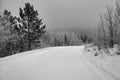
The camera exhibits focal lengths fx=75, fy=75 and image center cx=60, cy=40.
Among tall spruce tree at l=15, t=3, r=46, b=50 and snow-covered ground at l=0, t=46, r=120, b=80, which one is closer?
snow-covered ground at l=0, t=46, r=120, b=80

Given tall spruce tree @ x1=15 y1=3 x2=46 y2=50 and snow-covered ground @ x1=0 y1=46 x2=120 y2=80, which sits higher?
tall spruce tree @ x1=15 y1=3 x2=46 y2=50

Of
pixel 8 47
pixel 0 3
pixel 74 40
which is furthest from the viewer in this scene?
pixel 74 40

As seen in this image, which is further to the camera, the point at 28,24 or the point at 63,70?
the point at 28,24

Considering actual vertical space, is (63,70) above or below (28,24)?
below

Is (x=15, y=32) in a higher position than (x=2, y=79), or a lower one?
higher

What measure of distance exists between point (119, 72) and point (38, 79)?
307 centimetres

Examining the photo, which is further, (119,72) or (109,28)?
(109,28)

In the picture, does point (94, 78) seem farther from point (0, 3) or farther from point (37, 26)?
point (37, 26)

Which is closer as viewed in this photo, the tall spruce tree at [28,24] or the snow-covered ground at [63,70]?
the snow-covered ground at [63,70]

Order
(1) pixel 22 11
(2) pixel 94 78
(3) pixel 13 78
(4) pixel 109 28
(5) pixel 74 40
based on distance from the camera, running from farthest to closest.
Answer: (5) pixel 74 40, (1) pixel 22 11, (4) pixel 109 28, (3) pixel 13 78, (2) pixel 94 78

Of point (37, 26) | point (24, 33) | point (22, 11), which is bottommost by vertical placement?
point (24, 33)

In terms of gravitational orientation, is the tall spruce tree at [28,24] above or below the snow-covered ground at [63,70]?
above

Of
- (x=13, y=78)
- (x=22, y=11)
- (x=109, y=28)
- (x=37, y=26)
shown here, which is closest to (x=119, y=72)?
(x=13, y=78)

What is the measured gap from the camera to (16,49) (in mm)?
19578
